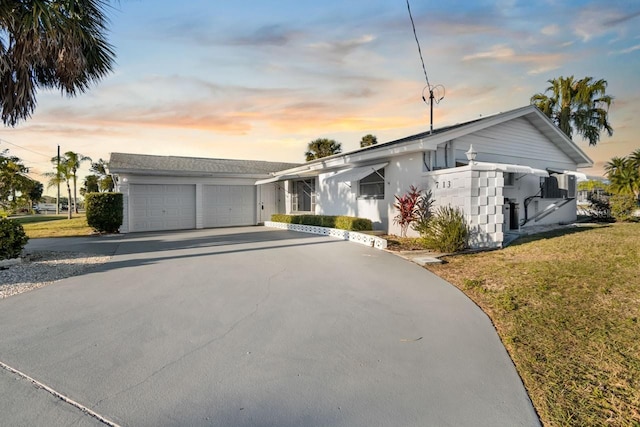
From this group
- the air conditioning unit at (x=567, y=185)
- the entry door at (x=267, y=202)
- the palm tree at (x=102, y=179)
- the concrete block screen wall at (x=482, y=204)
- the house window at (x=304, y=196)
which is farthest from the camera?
the palm tree at (x=102, y=179)

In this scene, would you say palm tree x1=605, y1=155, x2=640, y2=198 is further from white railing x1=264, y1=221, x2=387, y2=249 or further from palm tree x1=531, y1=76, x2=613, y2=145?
white railing x1=264, y1=221, x2=387, y2=249

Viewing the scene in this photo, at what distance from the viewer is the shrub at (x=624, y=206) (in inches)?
593

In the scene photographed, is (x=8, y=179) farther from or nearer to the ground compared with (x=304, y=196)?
farther from the ground

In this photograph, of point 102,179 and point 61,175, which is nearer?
point 61,175

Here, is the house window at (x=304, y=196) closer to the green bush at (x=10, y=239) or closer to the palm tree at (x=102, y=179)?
the green bush at (x=10, y=239)

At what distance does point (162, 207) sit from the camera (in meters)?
17.9

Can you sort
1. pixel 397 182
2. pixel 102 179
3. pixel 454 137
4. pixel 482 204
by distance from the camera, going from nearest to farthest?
pixel 482 204 → pixel 454 137 → pixel 397 182 → pixel 102 179

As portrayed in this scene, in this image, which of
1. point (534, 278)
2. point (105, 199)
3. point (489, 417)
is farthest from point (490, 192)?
point (105, 199)

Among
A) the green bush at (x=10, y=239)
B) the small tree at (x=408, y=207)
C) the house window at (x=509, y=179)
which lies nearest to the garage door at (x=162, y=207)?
the green bush at (x=10, y=239)

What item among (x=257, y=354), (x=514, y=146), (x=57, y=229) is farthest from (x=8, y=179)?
(x=514, y=146)

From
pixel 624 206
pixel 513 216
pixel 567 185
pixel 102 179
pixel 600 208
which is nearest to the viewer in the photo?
pixel 513 216

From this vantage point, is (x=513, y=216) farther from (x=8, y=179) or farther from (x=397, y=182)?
(x=8, y=179)

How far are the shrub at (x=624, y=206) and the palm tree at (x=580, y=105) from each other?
39.0 ft

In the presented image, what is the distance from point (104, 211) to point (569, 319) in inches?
705
